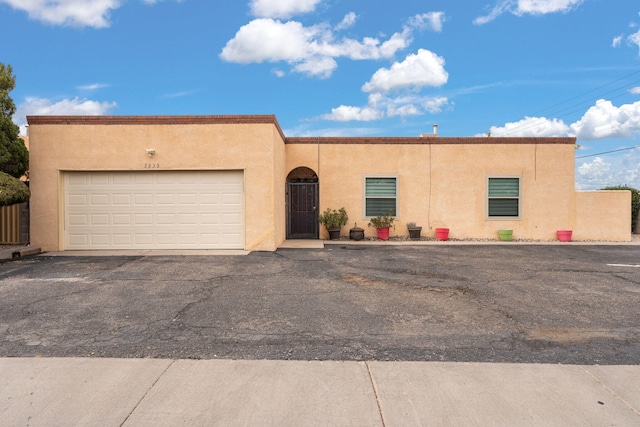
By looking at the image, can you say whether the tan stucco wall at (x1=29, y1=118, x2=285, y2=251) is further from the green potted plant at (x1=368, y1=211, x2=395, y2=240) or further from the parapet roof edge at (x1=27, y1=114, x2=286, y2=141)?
the green potted plant at (x1=368, y1=211, x2=395, y2=240)

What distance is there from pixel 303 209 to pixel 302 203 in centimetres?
23

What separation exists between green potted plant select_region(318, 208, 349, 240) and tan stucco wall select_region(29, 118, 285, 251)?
3.40 metres

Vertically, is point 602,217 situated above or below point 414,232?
above

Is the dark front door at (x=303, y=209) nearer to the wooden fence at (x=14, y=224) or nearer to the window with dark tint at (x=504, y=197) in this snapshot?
the window with dark tint at (x=504, y=197)

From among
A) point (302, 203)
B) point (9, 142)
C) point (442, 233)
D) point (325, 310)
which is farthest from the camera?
point (302, 203)

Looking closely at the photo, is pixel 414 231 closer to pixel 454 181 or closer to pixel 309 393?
pixel 454 181

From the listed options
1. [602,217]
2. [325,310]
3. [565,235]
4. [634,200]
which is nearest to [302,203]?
→ [565,235]

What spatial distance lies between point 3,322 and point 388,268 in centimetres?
686

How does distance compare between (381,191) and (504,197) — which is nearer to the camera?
(381,191)

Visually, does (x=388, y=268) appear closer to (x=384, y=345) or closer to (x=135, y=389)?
(x=384, y=345)

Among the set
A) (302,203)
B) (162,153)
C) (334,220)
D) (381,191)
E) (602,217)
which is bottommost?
(334,220)

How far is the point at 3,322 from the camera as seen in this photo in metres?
5.25

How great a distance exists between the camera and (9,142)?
1151cm

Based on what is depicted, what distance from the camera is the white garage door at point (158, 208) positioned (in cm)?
1234
